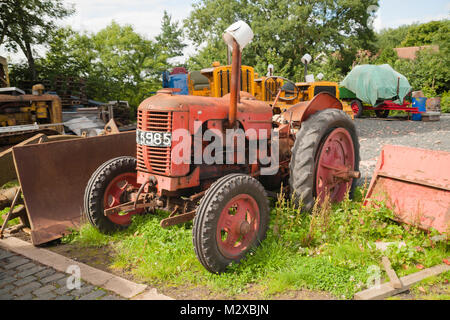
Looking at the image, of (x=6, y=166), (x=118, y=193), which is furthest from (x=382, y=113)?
(x=6, y=166)

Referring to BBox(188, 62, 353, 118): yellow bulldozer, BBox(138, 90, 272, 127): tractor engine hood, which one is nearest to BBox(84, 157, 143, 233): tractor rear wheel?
BBox(138, 90, 272, 127): tractor engine hood

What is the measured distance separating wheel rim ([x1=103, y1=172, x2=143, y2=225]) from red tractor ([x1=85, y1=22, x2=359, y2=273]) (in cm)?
1

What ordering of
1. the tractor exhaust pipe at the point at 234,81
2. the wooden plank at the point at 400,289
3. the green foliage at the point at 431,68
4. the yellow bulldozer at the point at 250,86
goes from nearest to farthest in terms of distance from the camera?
1. the wooden plank at the point at 400,289
2. the tractor exhaust pipe at the point at 234,81
3. the yellow bulldozer at the point at 250,86
4. the green foliage at the point at 431,68

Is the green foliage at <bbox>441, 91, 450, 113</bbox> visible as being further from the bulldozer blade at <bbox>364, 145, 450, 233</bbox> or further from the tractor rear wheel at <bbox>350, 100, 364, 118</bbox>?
the bulldozer blade at <bbox>364, 145, 450, 233</bbox>

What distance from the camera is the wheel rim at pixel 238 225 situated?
2.93 metres

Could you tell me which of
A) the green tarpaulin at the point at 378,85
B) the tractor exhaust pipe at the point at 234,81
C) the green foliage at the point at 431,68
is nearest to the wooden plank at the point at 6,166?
the tractor exhaust pipe at the point at 234,81

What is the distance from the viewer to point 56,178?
13.4ft

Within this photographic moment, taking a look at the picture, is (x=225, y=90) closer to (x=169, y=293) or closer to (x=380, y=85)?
(x=169, y=293)

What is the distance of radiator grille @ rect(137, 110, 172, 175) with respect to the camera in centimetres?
307

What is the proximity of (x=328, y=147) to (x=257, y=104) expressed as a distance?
3.77ft

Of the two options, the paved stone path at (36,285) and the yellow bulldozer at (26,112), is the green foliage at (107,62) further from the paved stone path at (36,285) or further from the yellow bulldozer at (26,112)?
the paved stone path at (36,285)

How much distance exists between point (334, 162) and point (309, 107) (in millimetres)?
779

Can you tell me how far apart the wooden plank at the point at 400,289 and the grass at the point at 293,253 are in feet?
0.24
